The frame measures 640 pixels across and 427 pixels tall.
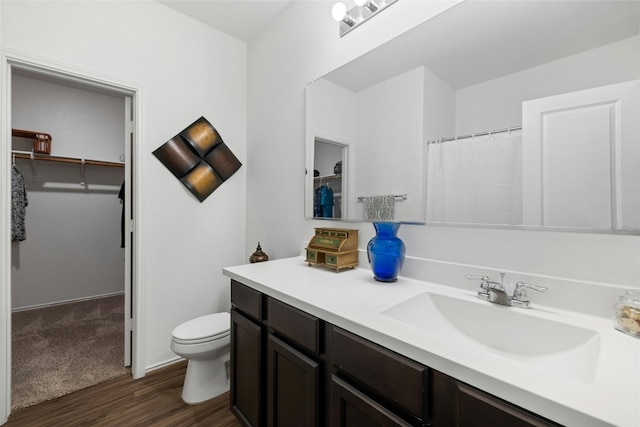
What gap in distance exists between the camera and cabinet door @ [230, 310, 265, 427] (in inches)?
49.7

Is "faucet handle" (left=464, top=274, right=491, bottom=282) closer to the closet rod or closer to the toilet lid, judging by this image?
the toilet lid

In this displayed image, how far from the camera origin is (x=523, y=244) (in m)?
1.01

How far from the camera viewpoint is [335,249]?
4.81 feet

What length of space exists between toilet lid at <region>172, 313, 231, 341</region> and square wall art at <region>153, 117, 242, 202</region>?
100 cm

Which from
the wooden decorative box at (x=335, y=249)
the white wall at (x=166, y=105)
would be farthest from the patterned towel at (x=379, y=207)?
the white wall at (x=166, y=105)

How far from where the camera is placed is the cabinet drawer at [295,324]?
0.97 m

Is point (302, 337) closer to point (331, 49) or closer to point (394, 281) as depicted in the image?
point (394, 281)

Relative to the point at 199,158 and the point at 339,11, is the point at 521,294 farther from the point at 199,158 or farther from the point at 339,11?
the point at 199,158

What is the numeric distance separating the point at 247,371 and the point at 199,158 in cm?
172

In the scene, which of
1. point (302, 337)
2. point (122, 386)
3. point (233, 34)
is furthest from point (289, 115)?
point (122, 386)

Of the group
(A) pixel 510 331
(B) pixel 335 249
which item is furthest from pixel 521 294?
(B) pixel 335 249

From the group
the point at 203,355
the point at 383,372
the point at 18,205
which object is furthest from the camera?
the point at 18,205

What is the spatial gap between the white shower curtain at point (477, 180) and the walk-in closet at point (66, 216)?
9.49 feet

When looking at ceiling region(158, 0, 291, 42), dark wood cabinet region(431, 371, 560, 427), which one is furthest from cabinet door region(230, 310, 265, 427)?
ceiling region(158, 0, 291, 42)
